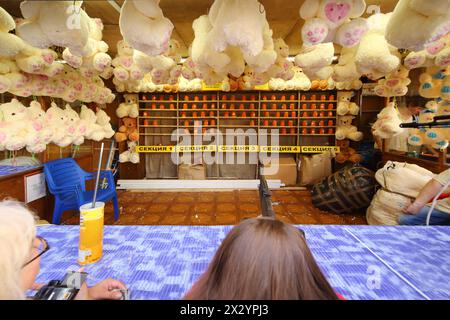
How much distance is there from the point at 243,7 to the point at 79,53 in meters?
0.83

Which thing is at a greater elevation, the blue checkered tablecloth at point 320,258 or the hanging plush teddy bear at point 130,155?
the hanging plush teddy bear at point 130,155

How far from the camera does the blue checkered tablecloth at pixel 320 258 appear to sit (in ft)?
3.09

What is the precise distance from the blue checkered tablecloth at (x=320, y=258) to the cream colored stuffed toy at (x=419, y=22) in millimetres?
904

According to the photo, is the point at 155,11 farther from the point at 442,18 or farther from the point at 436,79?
the point at 436,79

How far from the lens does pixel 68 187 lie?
3307mm

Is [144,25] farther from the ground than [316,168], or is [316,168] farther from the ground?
[144,25]

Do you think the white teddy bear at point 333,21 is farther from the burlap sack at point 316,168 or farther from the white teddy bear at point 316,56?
the burlap sack at point 316,168

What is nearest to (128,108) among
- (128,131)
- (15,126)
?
(128,131)

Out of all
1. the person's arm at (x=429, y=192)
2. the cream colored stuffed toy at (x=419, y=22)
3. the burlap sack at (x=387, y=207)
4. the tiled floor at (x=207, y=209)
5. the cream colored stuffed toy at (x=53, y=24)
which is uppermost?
the cream colored stuffed toy at (x=419, y=22)

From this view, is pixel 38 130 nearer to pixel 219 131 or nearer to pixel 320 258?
pixel 320 258

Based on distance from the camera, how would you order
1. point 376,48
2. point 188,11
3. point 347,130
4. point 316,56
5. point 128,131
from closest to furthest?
point 376,48 → point 316,56 → point 188,11 → point 347,130 → point 128,131

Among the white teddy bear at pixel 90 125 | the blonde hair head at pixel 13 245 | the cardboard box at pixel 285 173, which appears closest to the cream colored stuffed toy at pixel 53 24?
the blonde hair head at pixel 13 245

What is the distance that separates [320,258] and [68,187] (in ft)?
10.1

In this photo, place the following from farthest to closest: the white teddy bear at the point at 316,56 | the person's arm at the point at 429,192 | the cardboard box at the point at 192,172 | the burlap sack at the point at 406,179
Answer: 1. the cardboard box at the point at 192,172
2. the burlap sack at the point at 406,179
3. the person's arm at the point at 429,192
4. the white teddy bear at the point at 316,56
